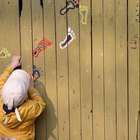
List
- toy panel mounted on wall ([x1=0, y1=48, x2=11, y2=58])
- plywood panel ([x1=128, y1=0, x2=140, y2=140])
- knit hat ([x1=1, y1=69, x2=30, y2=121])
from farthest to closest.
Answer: toy panel mounted on wall ([x1=0, y1=48, x2=11, y2=58]) < plywood panel ([x1=128, y1=0, x2=140, y2=140]) < knit hat ([x1=1, y1=69, x2=30, y2=121])

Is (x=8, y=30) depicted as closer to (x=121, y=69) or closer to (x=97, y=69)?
(x=97, y=69)

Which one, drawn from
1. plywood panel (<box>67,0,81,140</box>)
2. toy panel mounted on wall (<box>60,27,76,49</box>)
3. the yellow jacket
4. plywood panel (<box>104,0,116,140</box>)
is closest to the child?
the yellow jacket

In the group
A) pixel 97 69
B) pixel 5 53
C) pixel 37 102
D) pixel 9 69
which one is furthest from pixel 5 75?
pixel 97 69

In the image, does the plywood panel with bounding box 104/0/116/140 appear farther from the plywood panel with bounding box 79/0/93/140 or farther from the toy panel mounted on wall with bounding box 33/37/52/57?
the toy panel mounted on wall with bounding box 33/37/52/57

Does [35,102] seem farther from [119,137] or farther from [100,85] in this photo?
[119,137]

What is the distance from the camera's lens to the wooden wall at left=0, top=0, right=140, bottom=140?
10.3ft

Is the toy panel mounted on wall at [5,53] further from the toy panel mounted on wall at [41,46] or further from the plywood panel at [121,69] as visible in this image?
the plywood panel at [121,69]

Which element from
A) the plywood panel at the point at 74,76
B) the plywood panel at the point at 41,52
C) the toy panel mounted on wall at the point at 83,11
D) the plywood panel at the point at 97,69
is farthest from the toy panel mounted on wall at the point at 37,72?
the toy panel mounted on wall at the point at 83,11

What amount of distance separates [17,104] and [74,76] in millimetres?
563

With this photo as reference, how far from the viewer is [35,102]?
3.06m

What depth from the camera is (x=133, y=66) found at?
3172 mm

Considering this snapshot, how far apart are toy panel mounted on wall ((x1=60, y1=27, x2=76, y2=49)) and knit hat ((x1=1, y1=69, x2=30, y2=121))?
0.46m

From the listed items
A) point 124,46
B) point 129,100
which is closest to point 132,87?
point 129,100

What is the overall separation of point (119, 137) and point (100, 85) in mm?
470
